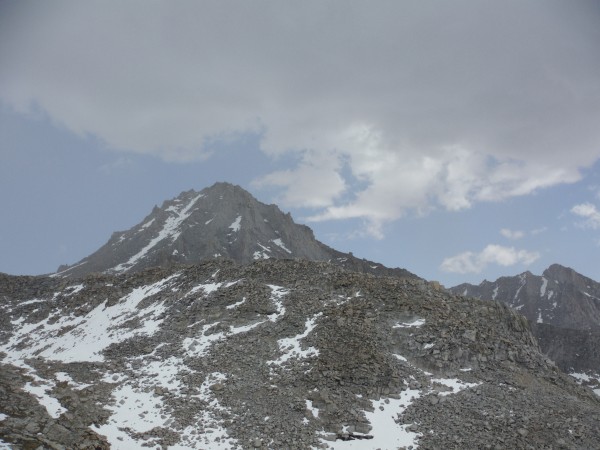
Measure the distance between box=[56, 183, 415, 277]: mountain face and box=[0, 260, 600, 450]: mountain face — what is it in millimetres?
87684

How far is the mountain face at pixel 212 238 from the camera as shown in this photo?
13875 centimetres

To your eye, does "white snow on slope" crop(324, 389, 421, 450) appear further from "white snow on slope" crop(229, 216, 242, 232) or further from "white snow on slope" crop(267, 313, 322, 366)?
"white snow on slope" crop(229, 216, 242, 232)

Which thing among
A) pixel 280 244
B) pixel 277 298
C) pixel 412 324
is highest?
pixel 280 244

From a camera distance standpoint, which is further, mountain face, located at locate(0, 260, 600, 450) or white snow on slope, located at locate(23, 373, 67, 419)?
mountain face, located at locate(0, 260, 600, 450)

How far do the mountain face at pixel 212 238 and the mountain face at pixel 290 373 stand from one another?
87.7 metres

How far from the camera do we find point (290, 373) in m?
Result: 29.0

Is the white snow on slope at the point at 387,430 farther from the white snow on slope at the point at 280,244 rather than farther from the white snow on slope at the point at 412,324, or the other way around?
the white snow on slope at the point at 280,244

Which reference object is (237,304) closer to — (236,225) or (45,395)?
(45,395)

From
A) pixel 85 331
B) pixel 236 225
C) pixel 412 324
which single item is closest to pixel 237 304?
pixel 412 324

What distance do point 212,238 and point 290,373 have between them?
121 m

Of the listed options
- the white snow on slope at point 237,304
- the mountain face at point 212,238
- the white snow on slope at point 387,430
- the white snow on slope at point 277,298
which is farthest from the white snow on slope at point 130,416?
the mountain face at point 212,238

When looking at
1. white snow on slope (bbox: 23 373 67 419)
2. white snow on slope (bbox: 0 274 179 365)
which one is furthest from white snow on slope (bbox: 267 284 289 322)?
white snow on slope (bbox: 23 373 67 419)

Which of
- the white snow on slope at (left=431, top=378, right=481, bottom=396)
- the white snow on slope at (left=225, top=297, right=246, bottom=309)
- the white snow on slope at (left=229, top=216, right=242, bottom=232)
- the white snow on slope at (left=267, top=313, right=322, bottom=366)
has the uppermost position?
the white snow on slope at (left=229, top=216, right=242, bottom=232)

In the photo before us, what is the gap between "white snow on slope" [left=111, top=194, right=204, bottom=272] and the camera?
138m
